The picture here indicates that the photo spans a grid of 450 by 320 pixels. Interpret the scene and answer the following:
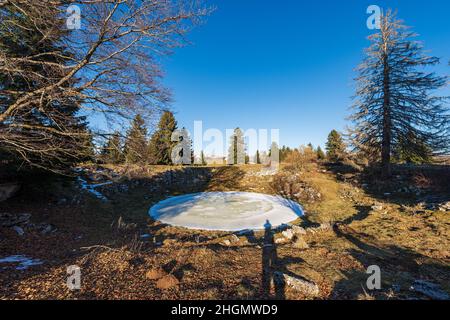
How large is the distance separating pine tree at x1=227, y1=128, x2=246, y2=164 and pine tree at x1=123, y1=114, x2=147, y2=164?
35.4 metres

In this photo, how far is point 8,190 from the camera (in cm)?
794

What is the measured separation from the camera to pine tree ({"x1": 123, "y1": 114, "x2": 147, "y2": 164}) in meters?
4.87

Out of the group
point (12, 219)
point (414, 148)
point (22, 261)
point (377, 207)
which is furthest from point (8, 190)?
point (414, 148)

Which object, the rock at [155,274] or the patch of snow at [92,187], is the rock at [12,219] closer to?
the patch of snow at [92,187]

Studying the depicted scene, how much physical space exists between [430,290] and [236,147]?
3864cm

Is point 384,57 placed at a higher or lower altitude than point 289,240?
higher

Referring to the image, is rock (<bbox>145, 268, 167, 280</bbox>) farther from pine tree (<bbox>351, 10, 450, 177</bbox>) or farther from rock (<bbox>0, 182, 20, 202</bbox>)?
pine tree (<bbox>351, 10, 450, 177</bbox>)

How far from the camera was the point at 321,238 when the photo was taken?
6594mm

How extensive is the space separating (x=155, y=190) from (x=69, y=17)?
40.2ft

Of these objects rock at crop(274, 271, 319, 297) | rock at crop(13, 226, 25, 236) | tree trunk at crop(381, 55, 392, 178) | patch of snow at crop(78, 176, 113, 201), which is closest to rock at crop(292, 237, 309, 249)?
rock at crop(274, 271, 319, 297)

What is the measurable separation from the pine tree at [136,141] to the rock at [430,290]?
6011mm
